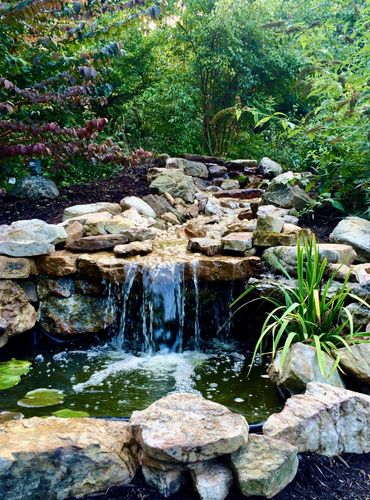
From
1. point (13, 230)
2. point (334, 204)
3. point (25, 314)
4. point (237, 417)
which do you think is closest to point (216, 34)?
point (334, 204)

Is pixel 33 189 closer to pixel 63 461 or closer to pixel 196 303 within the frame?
pixel 196 303

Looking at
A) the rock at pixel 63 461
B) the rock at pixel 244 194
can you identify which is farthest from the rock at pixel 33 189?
the rock at pixel 63 461

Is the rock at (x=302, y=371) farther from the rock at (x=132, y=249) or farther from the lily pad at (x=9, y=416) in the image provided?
the rock at (x=132, y=249)

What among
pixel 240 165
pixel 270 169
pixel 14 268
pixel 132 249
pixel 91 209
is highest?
pixel 240 165

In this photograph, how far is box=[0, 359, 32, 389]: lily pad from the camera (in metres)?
2.96

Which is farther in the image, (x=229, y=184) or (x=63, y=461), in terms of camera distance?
(x=229, y=184)

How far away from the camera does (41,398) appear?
2701 millimetres

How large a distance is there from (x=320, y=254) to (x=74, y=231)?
231cm

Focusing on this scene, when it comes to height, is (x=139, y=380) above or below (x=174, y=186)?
below

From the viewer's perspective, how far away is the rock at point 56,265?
12.3 feet

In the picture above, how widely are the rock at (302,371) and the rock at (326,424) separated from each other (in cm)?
40

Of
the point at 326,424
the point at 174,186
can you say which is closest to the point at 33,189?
the point at 174,186

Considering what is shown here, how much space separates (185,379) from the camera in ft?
9.97

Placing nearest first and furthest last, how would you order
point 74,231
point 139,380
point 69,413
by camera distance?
point 69,413
point 139,380
point 74,231
